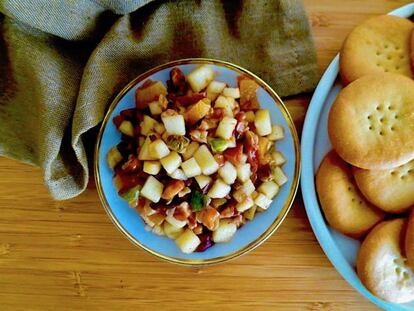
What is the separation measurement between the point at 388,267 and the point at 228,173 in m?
0.35

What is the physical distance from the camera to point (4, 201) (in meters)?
1.21

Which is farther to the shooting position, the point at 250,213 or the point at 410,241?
the point at 250,213

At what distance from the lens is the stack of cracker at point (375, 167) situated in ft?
3.38

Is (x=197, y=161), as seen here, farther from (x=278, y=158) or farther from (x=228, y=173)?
(x=278, y=158)

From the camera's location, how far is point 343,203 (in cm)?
107

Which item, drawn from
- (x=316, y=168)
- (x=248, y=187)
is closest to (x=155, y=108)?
(x=248, y=187)

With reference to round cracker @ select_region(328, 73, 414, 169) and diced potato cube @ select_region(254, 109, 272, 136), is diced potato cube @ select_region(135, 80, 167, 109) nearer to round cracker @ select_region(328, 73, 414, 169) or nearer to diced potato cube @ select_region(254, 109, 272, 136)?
diced potato cube @ select_region(254, 109, 272, 136)

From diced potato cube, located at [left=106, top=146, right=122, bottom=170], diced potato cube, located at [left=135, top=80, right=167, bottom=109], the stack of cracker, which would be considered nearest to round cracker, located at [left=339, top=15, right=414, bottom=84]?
the stack of cracker

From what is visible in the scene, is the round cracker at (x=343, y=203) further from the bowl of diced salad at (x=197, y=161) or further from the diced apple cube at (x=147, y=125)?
the diced apple cube at (x=147, y=125)

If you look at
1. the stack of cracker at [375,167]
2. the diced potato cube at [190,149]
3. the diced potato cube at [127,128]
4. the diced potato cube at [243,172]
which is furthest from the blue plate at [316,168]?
the diced potato cube at [127,128]

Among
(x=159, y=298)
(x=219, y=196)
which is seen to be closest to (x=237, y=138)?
(x=219, y=196)

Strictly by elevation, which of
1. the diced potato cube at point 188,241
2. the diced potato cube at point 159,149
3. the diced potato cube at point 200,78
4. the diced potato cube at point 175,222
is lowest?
the diced potato cube at point 188,241

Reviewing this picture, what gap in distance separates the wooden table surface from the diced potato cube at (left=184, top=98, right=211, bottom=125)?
0.24m

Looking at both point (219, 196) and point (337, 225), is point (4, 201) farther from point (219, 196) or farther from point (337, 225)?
point (337, 225)
